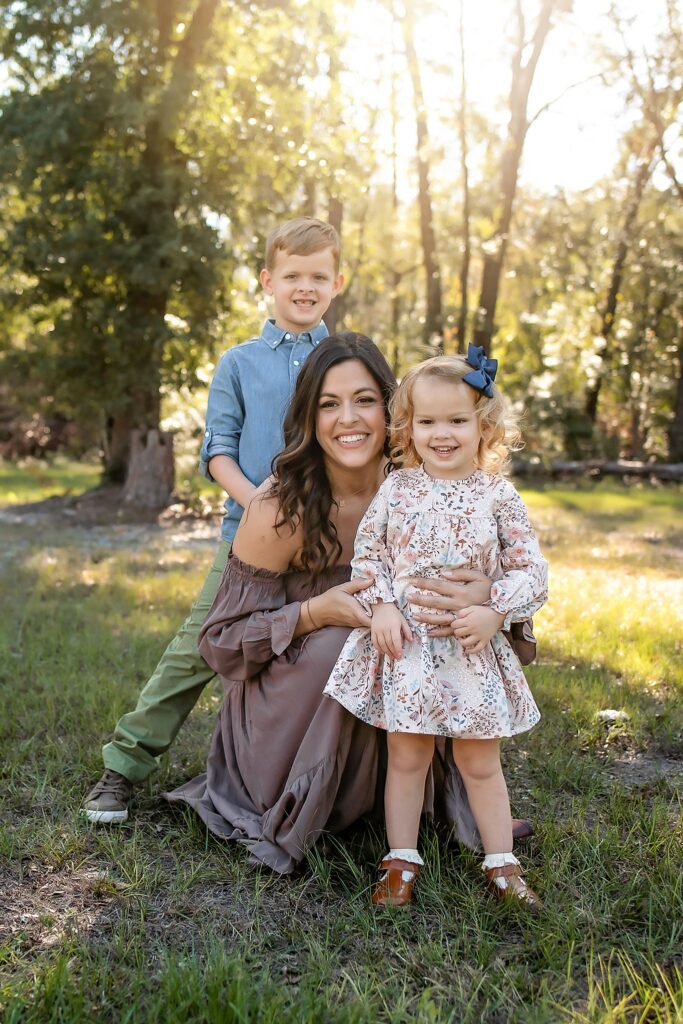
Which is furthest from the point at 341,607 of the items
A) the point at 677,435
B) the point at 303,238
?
the point at 677,435

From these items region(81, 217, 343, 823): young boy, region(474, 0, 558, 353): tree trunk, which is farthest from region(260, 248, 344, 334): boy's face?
region(474, 0, 558, 353): tree trunk

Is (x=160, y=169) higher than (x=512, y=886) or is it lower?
higher

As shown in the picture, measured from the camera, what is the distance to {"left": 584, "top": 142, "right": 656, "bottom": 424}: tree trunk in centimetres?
2275

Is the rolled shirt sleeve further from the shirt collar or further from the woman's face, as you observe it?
the woman's face

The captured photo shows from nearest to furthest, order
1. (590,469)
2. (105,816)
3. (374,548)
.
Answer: (374,548) < (105,816) < (590,469)

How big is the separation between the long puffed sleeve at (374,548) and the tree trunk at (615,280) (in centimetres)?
2045

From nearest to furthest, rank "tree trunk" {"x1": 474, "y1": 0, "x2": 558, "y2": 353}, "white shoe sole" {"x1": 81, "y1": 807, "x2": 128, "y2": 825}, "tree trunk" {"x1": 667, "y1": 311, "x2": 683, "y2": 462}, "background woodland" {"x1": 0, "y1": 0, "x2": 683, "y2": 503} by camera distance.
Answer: "white shoe sole" {"x1": 81, "y1": 807, "x2": 128, "y2": 825}
"background woodland" {"x1": 0, "y1": 0, "x2": 683, "y2": 503}
"tree trunk" {"x1": 474, "y1": 0, "x2": 558, "y2": 353}
"tree trunk" {"x1": 667, "y1": 311, "x2": 683, "y2": 462}

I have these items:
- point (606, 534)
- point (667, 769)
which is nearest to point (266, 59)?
point (606, 534)

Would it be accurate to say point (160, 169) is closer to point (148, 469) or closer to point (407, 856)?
point (148, 469)

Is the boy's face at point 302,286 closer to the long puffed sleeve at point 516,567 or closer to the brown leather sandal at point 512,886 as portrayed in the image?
the long puffed sleeve at point 516,567

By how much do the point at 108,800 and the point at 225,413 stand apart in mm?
1408

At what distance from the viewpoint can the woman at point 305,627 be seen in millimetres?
3074

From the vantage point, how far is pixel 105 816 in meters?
3.35

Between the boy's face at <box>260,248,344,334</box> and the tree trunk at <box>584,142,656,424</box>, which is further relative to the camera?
the tree trunk at <box>584,142,656,424</box>
